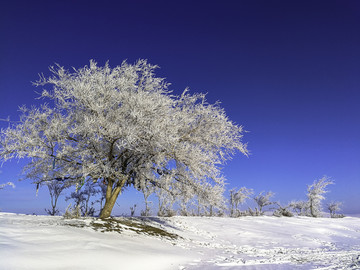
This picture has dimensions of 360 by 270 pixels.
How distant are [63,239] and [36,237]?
28.9 inches

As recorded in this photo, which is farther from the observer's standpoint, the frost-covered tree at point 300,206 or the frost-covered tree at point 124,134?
the frost-covered tree at point 300,206

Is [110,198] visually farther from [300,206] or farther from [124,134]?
[300,206]

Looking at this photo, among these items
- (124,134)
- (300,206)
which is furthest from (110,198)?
(300,206)

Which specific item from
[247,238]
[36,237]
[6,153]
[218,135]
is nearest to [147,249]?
[36,237]

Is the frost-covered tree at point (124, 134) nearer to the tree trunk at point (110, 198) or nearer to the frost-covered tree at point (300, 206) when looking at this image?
the tree trunk at point (110, 198)

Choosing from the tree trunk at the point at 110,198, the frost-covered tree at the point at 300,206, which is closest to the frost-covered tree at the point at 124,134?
the tree trunk at the point at 110,198

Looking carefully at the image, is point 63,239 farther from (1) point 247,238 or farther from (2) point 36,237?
(1) point 247,238

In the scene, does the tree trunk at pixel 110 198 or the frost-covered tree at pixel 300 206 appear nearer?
the tree trunk at pixel 110 198

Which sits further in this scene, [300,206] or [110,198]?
[300,206]

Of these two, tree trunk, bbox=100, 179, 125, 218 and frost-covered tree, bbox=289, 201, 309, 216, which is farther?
frost-covered tree, bbox=289, 201, 309, 216

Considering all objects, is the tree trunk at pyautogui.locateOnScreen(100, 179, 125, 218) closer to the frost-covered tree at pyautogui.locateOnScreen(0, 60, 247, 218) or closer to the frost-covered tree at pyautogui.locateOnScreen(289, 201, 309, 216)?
the frost-covered tree at pyautogui.locateOnScreen(0, 60, 247, 218)

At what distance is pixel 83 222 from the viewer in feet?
38.9

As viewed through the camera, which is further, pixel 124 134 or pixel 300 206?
pixel 300 206

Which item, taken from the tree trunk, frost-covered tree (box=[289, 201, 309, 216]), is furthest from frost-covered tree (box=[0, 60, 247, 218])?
frost-covered tree (box=[289, 201, 309, 216])
